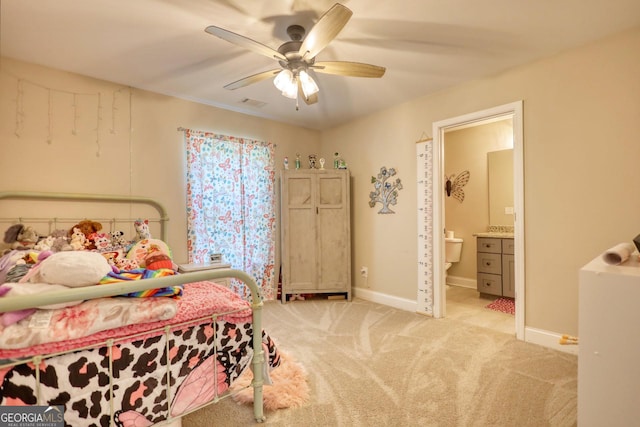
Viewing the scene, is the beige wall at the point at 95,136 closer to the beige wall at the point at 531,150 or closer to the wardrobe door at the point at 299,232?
the beige wall at the point at 531,150

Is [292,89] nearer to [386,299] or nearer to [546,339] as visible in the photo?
[386,299]

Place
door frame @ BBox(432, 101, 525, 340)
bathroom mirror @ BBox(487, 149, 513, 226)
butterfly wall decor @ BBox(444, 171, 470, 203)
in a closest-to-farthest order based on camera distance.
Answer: door frame @ BBox(432, 101, 525, 340) → bathroom mirror @ BBox(487, 149, 513, 226) → butterfly wall decor @ BBox(444, 171, 470, 203)

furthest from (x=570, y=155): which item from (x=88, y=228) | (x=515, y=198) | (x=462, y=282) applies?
(x=88, y=228)

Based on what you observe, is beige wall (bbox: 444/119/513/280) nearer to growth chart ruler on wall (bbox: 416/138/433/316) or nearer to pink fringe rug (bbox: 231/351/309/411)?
growth chart ruler on wall (bbox: 416/138/433/316)

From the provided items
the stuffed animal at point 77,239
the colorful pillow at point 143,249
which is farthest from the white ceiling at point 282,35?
the colorful pillow at point 143,249

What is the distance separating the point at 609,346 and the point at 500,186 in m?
3.55

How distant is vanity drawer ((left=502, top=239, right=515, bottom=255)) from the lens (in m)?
3.80

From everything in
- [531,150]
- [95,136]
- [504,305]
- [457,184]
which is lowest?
[504,305]

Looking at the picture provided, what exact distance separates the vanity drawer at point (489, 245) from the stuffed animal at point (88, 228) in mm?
4403

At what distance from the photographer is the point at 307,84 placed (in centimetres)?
218

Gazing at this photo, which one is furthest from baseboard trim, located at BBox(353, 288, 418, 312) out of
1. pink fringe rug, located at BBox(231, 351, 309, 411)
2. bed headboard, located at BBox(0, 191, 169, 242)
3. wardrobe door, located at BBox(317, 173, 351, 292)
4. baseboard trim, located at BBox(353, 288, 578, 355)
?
bed headboard, located at BBox(0, 191, 169, 242)

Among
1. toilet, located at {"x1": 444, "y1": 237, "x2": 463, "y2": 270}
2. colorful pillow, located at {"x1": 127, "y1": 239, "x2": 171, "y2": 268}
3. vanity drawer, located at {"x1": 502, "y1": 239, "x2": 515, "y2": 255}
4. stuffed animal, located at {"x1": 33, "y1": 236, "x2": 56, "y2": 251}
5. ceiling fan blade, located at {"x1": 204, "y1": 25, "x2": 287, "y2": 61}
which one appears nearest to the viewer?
ceiling fan blade, located at {"x1": 204, "y1": 25, "x2": 287, "y2": 61}

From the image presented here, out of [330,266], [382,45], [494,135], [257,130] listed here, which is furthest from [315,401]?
[494,135]

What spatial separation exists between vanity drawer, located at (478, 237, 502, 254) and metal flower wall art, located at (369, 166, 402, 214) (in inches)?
56.3
